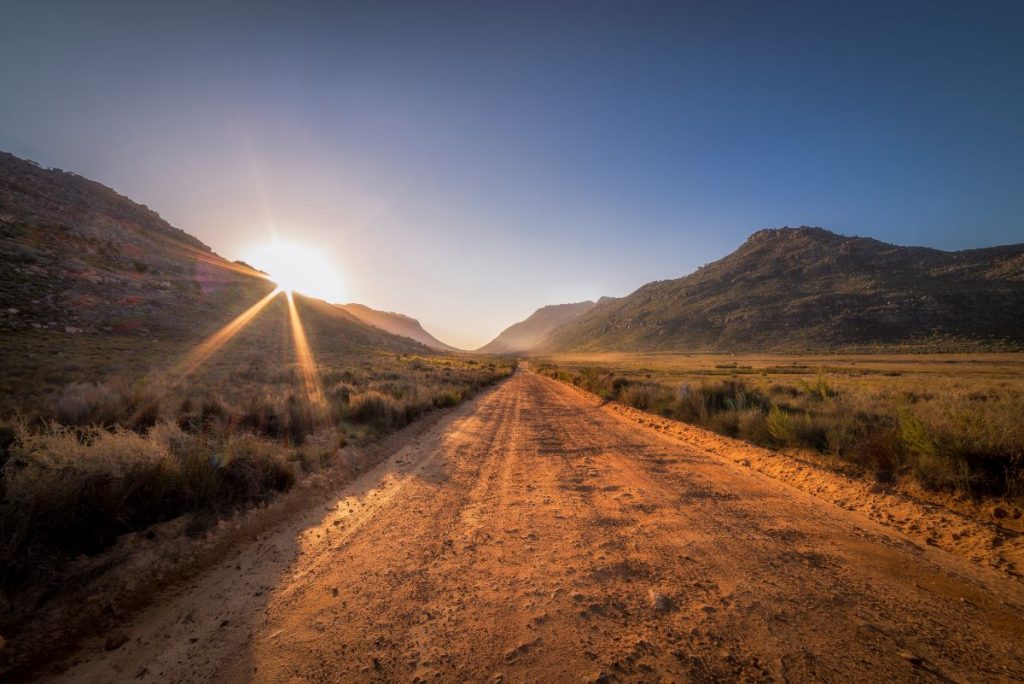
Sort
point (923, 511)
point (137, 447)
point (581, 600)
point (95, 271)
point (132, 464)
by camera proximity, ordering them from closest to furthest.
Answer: point (581, 600), point (132, 464), point (137, 447), point (923, 511), point (95, 271)

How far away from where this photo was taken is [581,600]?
3.28m

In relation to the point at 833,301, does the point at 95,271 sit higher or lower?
higher

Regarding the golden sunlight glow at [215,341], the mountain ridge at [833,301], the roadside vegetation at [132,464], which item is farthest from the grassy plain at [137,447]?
the mountain ridge at [833,301]

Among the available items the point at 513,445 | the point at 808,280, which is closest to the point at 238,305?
the point at 513,445

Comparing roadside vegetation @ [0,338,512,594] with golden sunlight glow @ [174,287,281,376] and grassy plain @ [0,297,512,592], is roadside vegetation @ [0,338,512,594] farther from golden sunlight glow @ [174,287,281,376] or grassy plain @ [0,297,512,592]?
golden sunlight glow @ [174,287,281,376]

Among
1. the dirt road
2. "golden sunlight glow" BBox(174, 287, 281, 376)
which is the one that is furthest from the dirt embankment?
"golden sunlight glow" BBox(174, 287, 281, 376)

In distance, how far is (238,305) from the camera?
4572 cm

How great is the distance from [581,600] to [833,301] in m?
112

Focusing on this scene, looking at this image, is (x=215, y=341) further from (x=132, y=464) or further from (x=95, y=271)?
(x=132, y=464)

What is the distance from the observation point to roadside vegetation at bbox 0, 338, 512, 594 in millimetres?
3760

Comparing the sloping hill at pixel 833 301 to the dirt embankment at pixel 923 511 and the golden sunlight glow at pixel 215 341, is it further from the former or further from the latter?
the golden sunlight glow at pixel 215 341

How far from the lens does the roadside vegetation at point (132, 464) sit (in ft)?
12.3

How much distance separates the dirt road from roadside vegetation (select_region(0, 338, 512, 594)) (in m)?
1.17

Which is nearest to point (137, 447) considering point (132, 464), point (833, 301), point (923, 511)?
point (132, 464)
